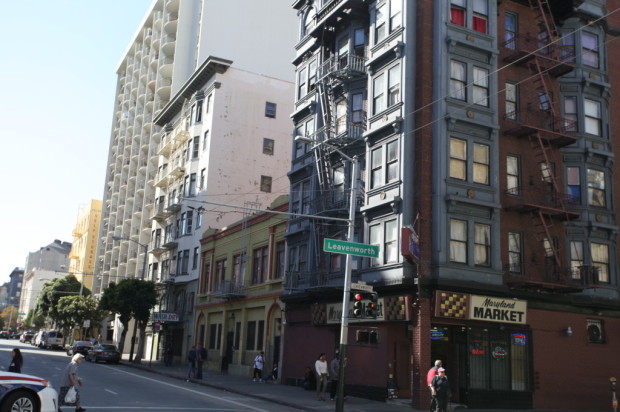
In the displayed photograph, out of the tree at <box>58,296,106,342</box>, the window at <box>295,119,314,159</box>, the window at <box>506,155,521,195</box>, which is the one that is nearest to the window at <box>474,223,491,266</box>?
the window at <box>506,155,521,195</box>

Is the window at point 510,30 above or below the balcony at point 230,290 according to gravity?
above

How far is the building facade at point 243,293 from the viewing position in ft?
128

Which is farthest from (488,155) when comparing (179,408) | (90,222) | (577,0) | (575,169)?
(90,222)

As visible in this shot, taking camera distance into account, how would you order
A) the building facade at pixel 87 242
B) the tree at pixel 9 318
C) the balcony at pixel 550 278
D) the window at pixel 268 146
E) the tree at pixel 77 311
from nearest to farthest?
the balcony at pixel 550 278, the window at pixel 268 146, the tree at pixel 77 311, the building facade at pixel 87 242, the tree at pixel 9 318

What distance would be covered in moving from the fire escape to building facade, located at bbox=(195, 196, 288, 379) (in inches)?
558

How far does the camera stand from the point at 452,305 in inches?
992

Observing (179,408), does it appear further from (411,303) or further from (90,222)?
(90,222)

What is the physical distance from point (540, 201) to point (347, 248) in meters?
12.0

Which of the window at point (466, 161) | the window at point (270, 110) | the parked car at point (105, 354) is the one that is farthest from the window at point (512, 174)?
the parked car at point (105, 354)

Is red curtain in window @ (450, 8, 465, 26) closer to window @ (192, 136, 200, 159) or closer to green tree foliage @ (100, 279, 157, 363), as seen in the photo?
window @ (192, 136, 200, 159)

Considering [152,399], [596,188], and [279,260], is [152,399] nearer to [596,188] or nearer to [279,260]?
[279,260]

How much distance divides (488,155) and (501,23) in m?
6.78

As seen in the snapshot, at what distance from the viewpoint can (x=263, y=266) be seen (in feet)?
137

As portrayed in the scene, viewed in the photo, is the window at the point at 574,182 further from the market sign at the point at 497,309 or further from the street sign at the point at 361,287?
the street sign at the point at 361,287
